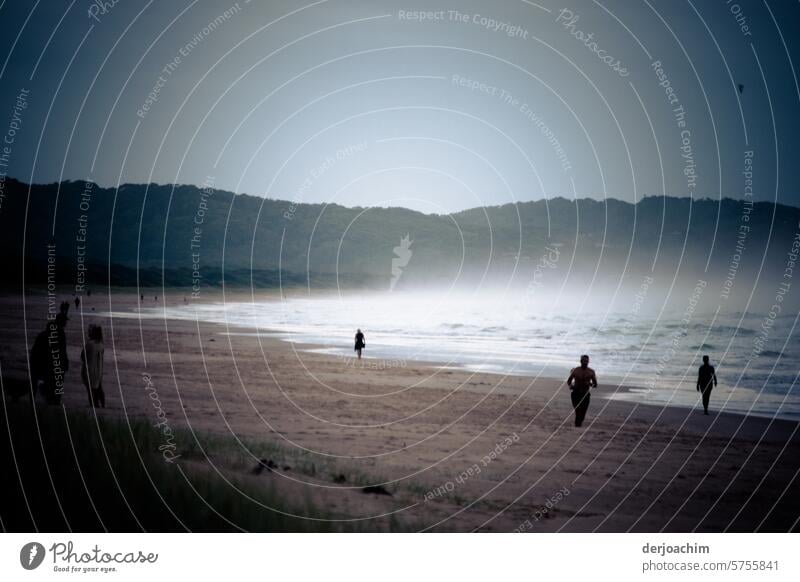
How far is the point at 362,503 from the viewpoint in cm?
1223

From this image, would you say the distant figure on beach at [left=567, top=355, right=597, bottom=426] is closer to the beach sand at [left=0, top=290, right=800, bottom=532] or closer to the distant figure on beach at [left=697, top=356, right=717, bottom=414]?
the beach sand at [left=0, top=290, right=800, bottom=532]

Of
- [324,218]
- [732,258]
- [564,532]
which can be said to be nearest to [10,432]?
[564,532]

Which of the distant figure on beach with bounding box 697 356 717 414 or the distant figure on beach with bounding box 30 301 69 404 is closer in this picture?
the distant figure on beach with bounding box 30 301 69 404

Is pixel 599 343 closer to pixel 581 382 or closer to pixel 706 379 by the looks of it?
pixel 706 379

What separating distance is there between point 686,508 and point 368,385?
1453 cm

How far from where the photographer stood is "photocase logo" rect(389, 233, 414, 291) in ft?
518

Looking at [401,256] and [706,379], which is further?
[401,256]
